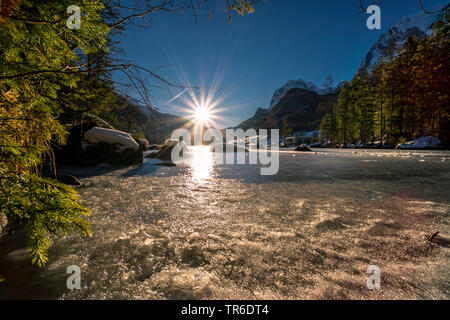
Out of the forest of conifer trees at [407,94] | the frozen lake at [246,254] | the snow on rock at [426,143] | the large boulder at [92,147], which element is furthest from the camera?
the forest of conifer trees at [407,94]

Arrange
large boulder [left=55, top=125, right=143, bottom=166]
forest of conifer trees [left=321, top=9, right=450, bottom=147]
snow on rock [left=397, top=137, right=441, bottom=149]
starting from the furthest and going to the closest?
forest of conifer trees [left=321, top=9, right=450, bottom=147], snow on rock [left=397, top=137, right=441, bottom=149], large boulder [left=55, top=125, right=143, bottom=166]

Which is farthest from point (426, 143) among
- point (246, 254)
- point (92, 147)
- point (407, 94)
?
point (92, 147)

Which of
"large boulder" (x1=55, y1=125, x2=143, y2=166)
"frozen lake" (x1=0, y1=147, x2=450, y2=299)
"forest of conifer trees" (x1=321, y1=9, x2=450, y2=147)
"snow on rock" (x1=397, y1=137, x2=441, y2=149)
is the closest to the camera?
"frozen lake" (x1=0, y1=147, x2=450, y2=299)

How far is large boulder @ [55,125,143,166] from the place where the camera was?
7.61 meters

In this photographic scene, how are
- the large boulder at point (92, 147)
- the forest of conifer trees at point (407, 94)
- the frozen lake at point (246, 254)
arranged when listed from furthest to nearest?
1. the forest of conifer trees at point (407, 94)
2. the large boulder at point (92, 147)
3. the frozen lake at point (246, 254)

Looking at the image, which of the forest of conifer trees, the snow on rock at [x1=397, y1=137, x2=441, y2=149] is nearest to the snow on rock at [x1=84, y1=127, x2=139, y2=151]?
the snow on rock at [x1=397, y1=137, x2=441, y2=149]

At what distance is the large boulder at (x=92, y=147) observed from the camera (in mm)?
7605

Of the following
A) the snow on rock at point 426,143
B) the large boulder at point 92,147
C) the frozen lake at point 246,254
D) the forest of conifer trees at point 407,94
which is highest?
the forest of conifer trees at point 407,94

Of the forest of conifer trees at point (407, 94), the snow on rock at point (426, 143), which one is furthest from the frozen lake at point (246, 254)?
the forest of conifer trees at point (407, 94)

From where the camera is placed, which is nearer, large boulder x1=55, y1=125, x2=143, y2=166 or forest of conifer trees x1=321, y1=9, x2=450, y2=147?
large boulder x1=55, y1=125, x2=143, y2=166

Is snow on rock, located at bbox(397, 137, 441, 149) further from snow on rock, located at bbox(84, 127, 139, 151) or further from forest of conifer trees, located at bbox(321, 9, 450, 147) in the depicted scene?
snow on rock, located at bbox(84, 127, 139, 151)

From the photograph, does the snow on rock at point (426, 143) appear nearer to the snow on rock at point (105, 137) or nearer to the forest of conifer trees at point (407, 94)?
the forest of conifer trees at point (407, 94)

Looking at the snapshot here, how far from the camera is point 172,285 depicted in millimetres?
1196
